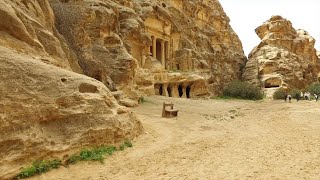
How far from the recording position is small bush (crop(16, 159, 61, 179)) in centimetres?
699

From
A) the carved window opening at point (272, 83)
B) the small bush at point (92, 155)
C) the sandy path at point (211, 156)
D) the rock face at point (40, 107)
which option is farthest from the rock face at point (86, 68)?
the carved window opening at point (272, 83)

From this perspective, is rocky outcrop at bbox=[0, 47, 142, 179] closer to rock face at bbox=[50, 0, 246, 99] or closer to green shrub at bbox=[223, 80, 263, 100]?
rock face at bbox=[50, 0, 246, 99]

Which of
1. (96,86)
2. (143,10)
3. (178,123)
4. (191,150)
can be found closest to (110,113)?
(96,86)

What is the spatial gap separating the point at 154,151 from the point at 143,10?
27656mm

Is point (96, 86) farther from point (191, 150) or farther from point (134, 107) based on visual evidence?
point (134, 107)

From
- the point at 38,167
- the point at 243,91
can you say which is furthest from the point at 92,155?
the point at 243,91

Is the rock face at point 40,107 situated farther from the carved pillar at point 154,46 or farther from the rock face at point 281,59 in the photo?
the rock face at point 281,59

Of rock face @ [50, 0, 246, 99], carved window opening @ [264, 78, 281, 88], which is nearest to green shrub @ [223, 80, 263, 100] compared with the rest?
rock face @ [50, 0, 246, 99]

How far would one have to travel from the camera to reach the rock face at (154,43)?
19.5m

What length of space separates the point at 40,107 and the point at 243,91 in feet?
124

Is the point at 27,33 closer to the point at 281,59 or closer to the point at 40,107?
the point at 40,107

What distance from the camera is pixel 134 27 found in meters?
26.5

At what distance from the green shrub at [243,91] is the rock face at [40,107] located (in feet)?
110

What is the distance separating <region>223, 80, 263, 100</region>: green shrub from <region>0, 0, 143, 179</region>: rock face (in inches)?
1320
